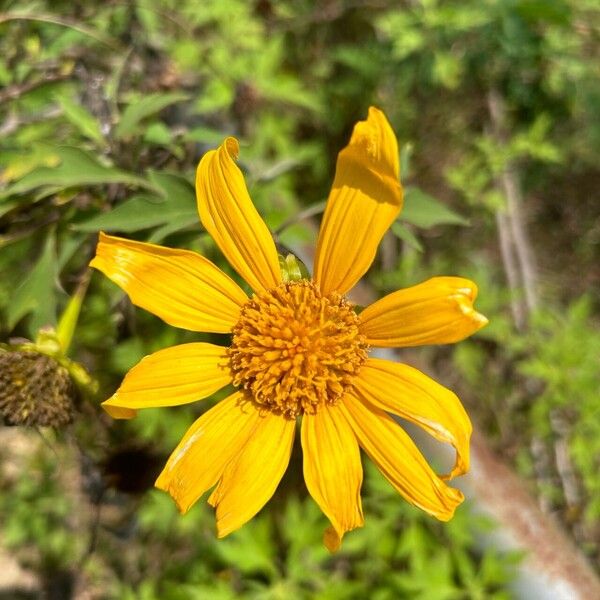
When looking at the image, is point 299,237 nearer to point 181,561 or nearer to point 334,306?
point 334,306

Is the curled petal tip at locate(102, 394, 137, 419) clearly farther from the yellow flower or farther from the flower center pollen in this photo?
the flower center pollen

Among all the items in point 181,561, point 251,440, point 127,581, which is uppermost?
point 251,440

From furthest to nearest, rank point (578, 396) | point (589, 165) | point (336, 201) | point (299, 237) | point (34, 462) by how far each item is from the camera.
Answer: point (589, 165), point (34, 462), point (578, 396), point (299, 237), point (336, 201)

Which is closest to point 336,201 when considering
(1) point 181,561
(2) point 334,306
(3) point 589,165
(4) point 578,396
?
(2) point 334,306

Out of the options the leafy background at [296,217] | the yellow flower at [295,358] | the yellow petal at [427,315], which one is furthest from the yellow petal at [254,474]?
the leafy background at [296,217]

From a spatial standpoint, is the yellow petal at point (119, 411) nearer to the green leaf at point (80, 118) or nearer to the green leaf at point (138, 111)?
the green leaf at point (138, 111)

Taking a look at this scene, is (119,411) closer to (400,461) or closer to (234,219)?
(234,219)

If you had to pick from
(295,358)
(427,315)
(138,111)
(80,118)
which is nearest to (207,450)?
(295,358)
